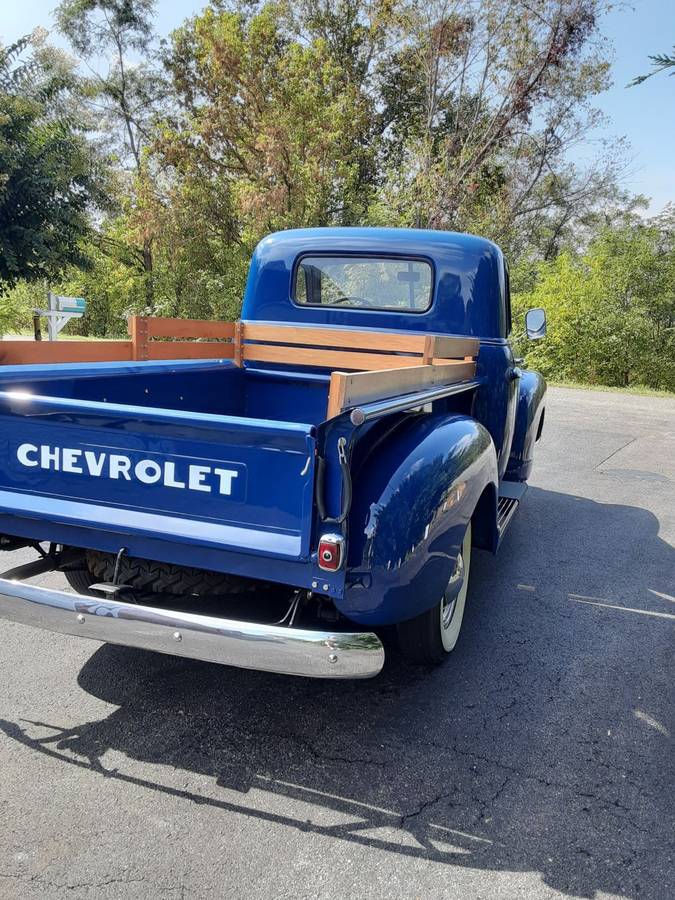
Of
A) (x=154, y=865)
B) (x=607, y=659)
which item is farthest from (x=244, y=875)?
(x=607, y=659)

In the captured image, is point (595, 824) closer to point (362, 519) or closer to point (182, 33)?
point (362, 519)

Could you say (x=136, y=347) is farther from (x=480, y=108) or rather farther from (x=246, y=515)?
(x=480, y=108)

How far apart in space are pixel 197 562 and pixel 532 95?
2145cm

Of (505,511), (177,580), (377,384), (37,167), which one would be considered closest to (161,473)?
(177,580)

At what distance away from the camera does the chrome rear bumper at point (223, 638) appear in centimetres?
196

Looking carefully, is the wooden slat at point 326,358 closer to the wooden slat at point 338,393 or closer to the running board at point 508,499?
the running board at point 508,499

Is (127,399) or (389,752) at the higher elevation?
(127,399)

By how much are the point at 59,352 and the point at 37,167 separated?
7794 mm

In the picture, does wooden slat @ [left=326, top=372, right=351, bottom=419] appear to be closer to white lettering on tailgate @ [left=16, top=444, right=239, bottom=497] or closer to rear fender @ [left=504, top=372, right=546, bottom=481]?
white lettering on tailgate @ [left=16, top=444, right=239, bottom=497]

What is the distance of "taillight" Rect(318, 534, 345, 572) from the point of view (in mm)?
2031

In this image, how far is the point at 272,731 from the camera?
97.5 inches

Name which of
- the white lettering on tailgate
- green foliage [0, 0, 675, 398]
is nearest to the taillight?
the white lettering on tailgate

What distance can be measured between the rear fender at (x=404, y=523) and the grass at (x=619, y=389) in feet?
47.2

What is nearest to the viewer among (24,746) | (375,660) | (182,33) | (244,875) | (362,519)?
(244,875)
